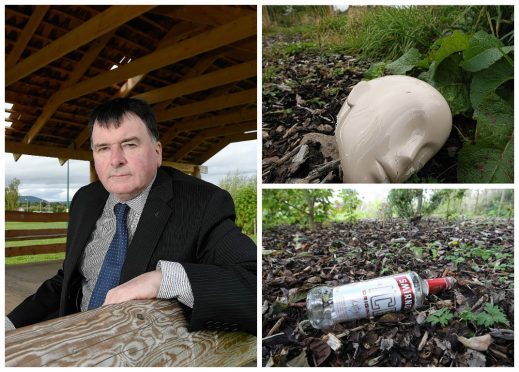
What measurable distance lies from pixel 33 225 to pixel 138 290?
18.7 ft

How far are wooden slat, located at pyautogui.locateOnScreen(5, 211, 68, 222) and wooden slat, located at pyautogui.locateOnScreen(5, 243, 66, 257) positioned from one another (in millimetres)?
354

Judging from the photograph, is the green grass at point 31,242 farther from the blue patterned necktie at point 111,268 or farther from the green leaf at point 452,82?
the green leaf at point 452,82

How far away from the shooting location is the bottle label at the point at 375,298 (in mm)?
865

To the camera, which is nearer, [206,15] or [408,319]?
[408,319]

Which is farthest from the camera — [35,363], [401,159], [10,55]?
[10,55]

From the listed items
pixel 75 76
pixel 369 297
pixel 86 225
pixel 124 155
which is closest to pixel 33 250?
pixel 75 76

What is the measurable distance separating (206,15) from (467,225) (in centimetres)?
199

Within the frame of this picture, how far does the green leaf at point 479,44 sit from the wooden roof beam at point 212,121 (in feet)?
13.3

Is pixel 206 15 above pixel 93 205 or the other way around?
above

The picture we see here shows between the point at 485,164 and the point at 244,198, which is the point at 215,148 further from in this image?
the point at 485,164

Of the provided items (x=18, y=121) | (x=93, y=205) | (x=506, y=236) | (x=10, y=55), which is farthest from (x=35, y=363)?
(x=18, y=121)

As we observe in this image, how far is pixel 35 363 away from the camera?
618 millimetres

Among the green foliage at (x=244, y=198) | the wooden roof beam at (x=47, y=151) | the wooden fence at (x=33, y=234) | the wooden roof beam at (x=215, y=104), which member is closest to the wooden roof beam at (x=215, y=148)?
the green foliage at (x=244, y=198)

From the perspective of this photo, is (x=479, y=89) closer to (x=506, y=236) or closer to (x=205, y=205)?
(x=506, y=236)
